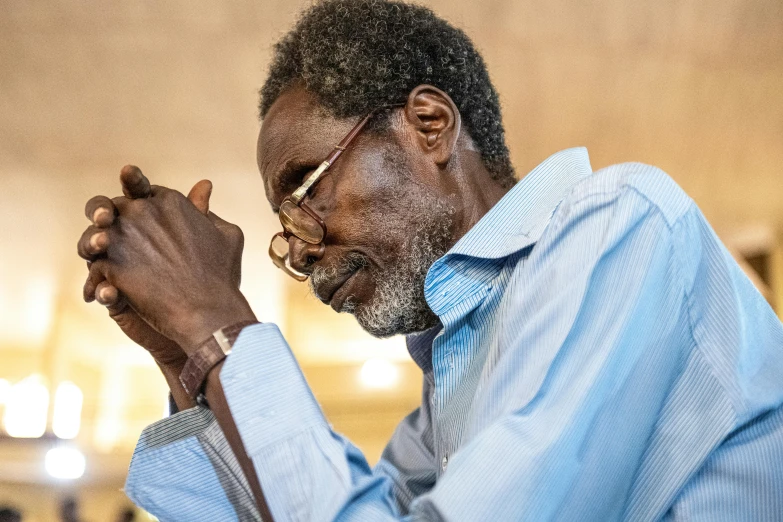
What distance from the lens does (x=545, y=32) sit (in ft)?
9.38

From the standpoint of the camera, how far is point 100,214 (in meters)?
0.81

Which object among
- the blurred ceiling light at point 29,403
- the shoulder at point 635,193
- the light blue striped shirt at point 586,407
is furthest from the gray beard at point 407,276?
the blurred ceiling light at point 29,403

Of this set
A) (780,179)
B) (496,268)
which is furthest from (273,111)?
(780,179)

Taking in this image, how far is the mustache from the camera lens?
1.22 m

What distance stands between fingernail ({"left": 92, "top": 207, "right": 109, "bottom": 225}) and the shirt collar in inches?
15.8

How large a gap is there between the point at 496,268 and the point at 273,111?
0.54 meters

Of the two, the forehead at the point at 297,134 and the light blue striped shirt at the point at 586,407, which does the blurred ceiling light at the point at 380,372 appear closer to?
the forehead at the point at 297,134

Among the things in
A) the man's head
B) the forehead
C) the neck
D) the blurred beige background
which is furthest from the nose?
the blurred beige background

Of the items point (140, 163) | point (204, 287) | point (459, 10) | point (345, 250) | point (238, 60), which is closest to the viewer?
point (204, 287)

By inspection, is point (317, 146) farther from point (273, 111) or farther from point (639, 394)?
point (639, 394)

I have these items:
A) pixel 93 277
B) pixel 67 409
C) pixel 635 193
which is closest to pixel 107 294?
pixel 93 277

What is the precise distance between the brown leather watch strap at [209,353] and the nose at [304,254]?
473 millimetres

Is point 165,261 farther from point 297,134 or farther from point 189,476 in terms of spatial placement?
point 297,134

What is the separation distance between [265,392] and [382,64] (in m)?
0.75
